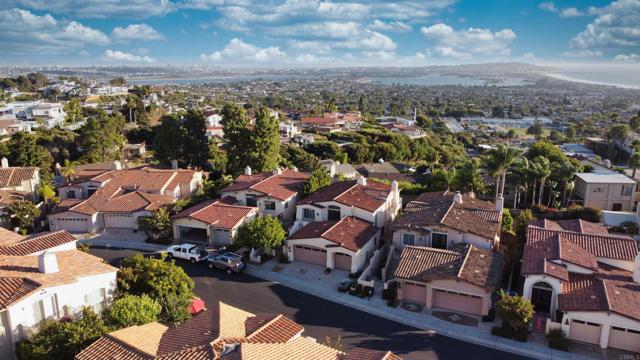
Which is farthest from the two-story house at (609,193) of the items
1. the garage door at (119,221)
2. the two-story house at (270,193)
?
the garage door at (119,221)

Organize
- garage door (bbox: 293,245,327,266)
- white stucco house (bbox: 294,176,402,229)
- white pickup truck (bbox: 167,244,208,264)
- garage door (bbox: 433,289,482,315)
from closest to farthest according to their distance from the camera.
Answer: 1. garage door (bbox: 433,289,482,315)
2. garage door (bbox: 293,245,327,266)
3. white pickup truck (bbox: 167,244,208,264)
4. white stucco house (bbox: 294,176,402,229)

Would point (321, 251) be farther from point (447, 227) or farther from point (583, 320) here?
point (583, 320)

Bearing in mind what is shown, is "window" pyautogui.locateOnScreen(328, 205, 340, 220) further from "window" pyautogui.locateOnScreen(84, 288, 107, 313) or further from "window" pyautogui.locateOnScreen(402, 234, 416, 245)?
"window" pyautogui.locateOnScreen(84, 288, 107, 313)

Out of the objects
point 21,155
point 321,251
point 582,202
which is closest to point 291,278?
point 321,251

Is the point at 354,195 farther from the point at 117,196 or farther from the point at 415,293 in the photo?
the point at 117,196

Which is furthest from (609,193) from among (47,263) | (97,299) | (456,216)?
(47,263)

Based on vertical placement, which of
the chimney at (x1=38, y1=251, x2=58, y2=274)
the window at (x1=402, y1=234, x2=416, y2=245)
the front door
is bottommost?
the front door

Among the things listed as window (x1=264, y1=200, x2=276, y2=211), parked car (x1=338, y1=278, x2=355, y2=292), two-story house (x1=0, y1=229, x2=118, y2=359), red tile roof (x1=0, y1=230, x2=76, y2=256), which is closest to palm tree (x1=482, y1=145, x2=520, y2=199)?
parked car (x1=338, y1=278, x2=355, y2=292)
